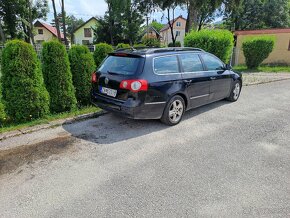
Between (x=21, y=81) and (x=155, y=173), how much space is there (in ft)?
11.2

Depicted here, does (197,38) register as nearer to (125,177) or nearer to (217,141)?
(217,141)

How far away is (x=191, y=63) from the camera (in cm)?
534

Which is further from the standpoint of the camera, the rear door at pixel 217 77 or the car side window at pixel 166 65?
the rear door at pixel 217 77

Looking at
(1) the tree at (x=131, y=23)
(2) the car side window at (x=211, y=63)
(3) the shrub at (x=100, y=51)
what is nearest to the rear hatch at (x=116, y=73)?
(3) the shrub at (x=100, y=51)

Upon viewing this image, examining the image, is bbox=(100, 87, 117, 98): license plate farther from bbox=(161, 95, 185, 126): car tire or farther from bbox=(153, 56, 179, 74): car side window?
bbox=(161, 95, 185, 126): car tire

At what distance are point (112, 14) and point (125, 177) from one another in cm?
3334

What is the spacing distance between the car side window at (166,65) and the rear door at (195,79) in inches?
8.7

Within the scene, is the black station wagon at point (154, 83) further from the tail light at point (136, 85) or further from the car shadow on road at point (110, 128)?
the car shadow on road at point (110, 128)

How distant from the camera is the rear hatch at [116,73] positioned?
4383mm

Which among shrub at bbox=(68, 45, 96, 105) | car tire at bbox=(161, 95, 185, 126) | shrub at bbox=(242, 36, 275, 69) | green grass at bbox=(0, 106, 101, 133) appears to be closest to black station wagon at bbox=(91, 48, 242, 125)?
car tire at bbox=(161, 95, 185, 126)

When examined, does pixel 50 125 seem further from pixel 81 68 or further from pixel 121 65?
pixel 121 65

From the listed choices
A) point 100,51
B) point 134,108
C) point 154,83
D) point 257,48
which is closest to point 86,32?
point 257,48

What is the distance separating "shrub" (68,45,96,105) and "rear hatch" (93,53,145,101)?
36.3 inches

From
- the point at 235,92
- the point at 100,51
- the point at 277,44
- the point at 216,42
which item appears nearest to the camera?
Answer: the point at 100,51
